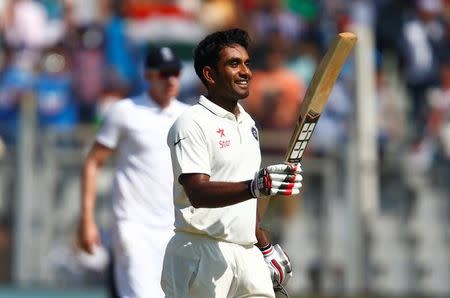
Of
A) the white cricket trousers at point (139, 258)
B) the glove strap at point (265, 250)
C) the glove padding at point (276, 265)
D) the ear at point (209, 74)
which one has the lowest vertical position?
the white cricket trousers at point (139, 258)

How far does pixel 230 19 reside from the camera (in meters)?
15.6

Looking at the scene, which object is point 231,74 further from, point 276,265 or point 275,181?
point 276,265

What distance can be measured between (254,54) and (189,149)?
948 centimetres

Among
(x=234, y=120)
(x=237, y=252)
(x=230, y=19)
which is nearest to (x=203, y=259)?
(x=237, y=252)

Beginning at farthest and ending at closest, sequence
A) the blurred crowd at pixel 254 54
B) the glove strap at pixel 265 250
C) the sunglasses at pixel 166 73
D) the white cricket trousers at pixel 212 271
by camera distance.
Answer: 1. the blurred crowd at pixel 254 54
2. the sunglasses at pixel 166 73
3. the glove strap at pixel 265 250
4. the white cricket trousers at pixel 212 271

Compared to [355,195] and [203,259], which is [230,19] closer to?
[355,195]

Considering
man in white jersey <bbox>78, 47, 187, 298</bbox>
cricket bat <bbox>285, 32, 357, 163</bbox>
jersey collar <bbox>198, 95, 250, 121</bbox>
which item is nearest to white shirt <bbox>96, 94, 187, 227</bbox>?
man in white jersey <bbox>78, 47, 187, 298</bbox>

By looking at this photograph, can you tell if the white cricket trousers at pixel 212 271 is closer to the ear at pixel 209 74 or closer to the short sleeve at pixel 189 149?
the short sleeve at pixel 189 149

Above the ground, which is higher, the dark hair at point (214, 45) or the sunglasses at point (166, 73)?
the dark hair at point (214, 45)

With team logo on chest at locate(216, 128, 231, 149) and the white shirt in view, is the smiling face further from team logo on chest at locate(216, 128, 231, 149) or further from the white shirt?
the white shirt

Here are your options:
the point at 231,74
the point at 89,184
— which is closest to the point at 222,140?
the point at 231,74

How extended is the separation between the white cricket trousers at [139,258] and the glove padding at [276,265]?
187 cm

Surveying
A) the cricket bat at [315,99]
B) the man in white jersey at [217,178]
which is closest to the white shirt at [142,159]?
the man in white jersey at [217,178]

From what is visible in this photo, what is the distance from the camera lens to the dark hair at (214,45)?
5.87 meters
